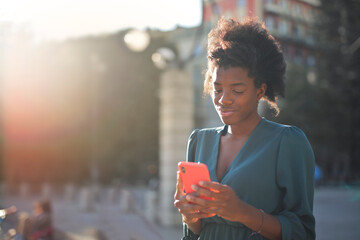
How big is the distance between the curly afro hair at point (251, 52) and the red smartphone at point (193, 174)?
1.69 ft

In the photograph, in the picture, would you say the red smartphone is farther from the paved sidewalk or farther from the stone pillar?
the stone pillar

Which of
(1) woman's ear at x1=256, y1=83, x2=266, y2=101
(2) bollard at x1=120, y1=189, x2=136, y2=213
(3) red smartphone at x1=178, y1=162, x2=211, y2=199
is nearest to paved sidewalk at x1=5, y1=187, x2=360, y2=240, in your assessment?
(2) bollard at x1=120, y1=189, x2=136, y2=213

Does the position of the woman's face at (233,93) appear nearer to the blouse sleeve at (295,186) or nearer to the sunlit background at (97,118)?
the blouse sleeve at (295,186)

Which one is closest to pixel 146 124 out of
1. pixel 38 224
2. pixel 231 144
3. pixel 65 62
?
pixel 65 62

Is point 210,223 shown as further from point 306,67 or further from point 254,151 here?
point 306,67

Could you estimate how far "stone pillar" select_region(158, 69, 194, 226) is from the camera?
38.3 feet

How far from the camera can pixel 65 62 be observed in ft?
102

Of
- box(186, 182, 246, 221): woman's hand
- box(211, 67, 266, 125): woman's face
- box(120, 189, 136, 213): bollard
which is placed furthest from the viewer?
box(120, 189, 136, 213): bollard

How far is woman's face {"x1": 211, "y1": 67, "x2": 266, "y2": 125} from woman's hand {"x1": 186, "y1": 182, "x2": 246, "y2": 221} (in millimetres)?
449

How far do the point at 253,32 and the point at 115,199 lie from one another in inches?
840

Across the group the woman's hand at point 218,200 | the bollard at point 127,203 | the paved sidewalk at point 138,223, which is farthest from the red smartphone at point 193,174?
the bollard at point 127,203

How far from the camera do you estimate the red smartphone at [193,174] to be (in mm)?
1717

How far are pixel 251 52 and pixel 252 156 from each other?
46cm

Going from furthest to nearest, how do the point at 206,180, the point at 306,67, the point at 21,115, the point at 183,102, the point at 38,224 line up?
the point at 21,115
the point at 306,67
the point at 183,102
the point at 38,224
the point at 206,180
